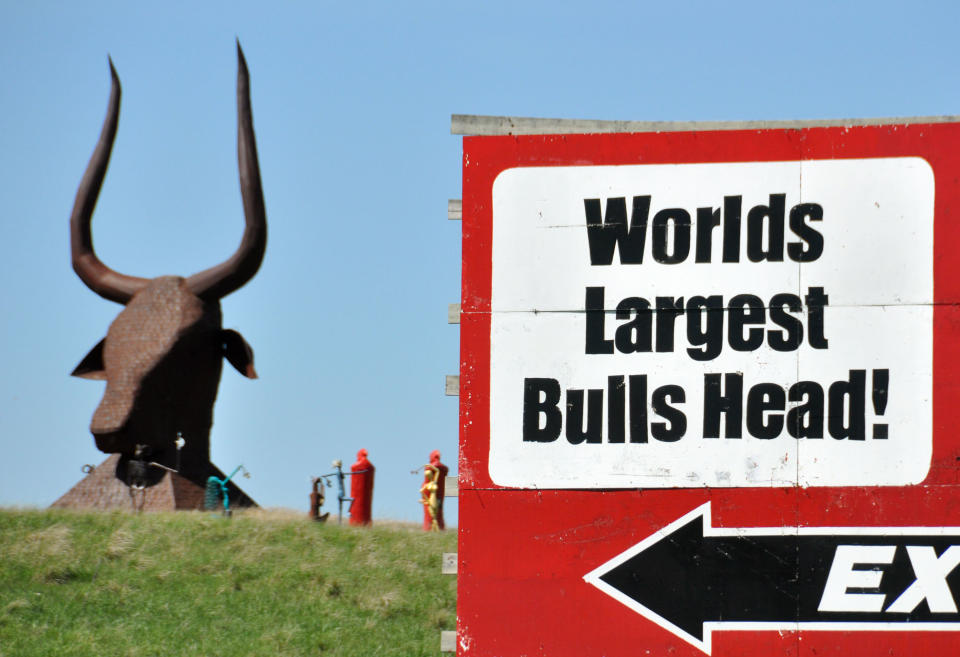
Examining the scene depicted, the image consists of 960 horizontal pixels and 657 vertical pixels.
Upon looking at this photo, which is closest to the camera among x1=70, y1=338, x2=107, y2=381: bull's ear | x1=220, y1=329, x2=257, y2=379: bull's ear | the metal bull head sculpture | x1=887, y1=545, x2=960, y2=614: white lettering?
x1=887, y1=545, x2=960, y2=614: white lettering

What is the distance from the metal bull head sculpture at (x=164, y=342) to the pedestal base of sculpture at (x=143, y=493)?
0.16 metres

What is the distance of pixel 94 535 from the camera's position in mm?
17297

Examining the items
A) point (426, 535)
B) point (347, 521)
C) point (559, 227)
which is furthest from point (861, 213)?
point (347, 521)

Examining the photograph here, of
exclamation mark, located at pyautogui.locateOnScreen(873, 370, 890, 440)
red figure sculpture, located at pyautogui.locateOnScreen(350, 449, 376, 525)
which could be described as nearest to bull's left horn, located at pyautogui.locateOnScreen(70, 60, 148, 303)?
red figure sculpture, located at pyautogui.locateOnScreen(350, 449, 376, 525)

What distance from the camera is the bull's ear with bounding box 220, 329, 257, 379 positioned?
20859 mm

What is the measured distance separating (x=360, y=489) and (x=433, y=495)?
3.54 ft

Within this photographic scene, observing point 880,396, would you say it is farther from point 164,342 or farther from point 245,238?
point 245,238

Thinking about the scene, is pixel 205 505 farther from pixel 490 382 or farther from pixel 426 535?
pixel 490 382

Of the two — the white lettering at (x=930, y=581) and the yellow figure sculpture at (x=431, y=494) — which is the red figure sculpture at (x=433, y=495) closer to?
the yellow figure sculpture at (x=431, y=494)

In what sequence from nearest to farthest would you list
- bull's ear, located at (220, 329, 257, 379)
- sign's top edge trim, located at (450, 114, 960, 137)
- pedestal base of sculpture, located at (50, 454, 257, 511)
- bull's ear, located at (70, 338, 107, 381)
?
sign's top edge trim, located at (450, 114, 960, 137), pedestal base of sculpture, located at (50, 454, 257, 511), bull's ear, located at (220, 329, 257, 379), bull's ear, located at (70, 338, 107, 381)

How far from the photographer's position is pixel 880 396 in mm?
6941

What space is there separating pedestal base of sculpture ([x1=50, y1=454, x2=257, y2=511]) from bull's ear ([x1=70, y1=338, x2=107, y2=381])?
5.29 ft

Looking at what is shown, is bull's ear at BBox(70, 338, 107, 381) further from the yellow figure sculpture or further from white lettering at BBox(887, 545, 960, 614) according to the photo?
white lettering at BBox(887, 545, 960, 614)

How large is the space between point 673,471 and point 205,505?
14083 mm
